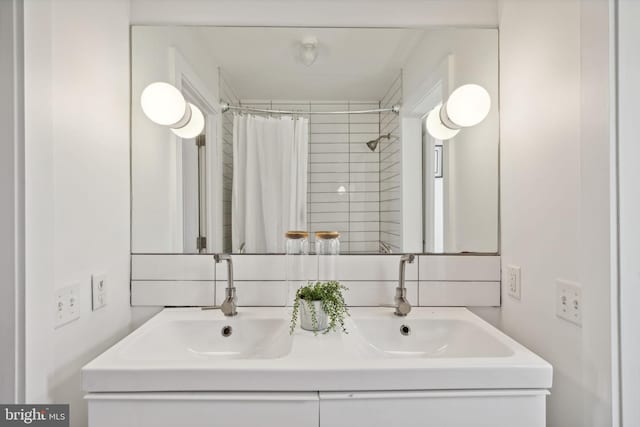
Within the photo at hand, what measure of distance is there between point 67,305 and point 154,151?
0.71 metres

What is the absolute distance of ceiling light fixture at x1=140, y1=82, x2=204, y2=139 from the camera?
1.55 m

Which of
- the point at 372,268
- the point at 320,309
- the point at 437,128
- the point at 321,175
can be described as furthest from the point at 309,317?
the point at 437,128

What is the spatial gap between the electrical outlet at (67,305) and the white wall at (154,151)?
422 mm

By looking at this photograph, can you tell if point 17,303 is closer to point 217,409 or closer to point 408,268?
point 217,409

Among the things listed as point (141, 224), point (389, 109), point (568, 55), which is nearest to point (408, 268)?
point (389, 109)

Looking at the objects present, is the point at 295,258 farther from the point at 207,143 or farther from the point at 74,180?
the point at 74,180

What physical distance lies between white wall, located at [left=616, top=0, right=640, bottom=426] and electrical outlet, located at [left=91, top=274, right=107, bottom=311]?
1557 mm

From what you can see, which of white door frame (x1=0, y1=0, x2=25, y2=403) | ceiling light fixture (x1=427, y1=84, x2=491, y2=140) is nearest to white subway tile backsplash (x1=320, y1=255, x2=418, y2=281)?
ceiling light fixture (x1=427, y1=84, x2=491, y2=140)

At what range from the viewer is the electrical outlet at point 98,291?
127cm

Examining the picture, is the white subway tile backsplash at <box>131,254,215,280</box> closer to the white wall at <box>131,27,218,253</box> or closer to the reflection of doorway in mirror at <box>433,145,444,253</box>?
the white wall at <box>131,27,218,253</box>

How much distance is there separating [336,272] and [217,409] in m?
0.72

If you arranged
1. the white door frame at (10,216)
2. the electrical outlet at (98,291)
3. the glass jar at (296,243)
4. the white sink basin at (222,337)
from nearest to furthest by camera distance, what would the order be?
1. the white door frame at (10,216)
2. the electrical outlet at (98,291)
3. the white sink basin at (222,337)
4. the glass jar at (296,243)

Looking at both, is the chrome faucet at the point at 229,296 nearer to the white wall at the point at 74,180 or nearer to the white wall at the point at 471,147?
the white wall at the point at 74,180

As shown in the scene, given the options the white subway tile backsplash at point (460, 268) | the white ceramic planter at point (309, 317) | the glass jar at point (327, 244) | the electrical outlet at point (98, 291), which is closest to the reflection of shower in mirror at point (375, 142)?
the glass jar at point (327, 244)
